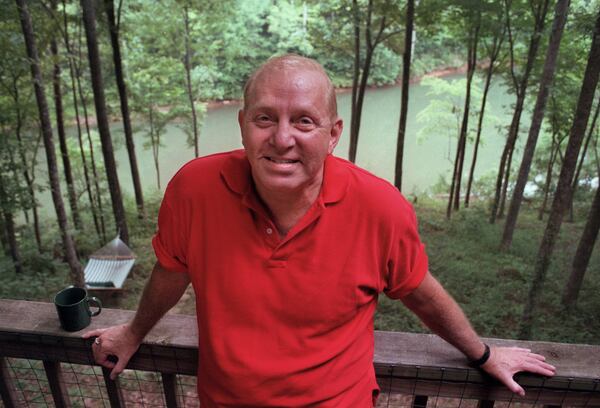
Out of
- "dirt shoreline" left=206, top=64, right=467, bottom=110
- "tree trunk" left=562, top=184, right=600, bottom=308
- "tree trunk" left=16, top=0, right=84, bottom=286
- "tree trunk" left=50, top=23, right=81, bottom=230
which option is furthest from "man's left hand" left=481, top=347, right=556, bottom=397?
"dirt shoreline" left=206, top=64, right=467, bottom=110

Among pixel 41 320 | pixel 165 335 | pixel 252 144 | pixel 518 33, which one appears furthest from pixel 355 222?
pixel 518 33

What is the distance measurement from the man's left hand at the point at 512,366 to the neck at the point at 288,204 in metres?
0.64

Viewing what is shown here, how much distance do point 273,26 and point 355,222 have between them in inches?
1043

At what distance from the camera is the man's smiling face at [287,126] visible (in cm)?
97

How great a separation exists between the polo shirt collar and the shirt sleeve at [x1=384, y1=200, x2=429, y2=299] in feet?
0.55

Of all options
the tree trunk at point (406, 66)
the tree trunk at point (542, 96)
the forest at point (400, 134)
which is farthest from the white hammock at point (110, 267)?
the tree trunk at point (542, 96)

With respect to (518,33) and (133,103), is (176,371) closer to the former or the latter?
(518,33)

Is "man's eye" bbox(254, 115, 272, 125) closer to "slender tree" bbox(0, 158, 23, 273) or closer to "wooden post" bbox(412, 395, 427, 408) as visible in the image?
"wooden post" bbox(412, 395, 427, 408)

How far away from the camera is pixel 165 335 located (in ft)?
4.12

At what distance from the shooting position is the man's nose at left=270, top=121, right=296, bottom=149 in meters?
0.97

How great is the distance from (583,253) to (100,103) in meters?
7.96

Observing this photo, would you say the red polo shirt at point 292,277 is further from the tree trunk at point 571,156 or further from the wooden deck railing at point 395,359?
the tree trunk at point 571,156

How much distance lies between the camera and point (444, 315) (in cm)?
112

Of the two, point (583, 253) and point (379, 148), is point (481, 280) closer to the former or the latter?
point (583, 253)
